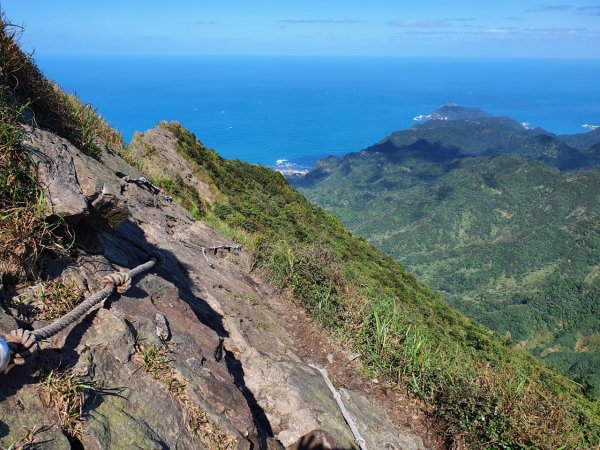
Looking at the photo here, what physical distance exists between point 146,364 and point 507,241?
12667 cm

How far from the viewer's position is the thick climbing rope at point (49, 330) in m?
2.81

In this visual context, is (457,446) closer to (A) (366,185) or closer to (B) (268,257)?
(B) (268,257)

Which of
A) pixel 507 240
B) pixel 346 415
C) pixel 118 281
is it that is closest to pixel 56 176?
pixel 118 281

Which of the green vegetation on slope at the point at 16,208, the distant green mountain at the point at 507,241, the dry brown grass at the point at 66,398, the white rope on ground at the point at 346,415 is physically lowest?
the distant green mountain at the point at 507,241

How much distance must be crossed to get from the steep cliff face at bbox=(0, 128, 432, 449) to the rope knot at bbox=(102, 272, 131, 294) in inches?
4.0

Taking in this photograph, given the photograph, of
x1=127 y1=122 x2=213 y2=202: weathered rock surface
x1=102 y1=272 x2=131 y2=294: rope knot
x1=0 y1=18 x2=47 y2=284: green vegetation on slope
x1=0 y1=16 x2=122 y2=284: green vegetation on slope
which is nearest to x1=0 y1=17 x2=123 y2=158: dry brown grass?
x1=0 y1=16 x2=122 y2=284: green vegetation on slope

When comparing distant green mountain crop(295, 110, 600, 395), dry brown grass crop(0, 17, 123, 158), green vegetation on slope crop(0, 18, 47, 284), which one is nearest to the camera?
green vegetation on slope crop(0, 18, 47, 284)

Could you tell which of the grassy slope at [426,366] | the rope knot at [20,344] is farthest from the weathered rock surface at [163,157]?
the rope knot at [20,344]

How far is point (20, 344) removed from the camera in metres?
2.94

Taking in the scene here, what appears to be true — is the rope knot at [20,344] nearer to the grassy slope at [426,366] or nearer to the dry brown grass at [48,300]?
the dry brown grass at [48,300]

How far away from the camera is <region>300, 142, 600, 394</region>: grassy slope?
78000mm

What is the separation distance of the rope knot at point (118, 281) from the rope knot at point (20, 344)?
1.08m

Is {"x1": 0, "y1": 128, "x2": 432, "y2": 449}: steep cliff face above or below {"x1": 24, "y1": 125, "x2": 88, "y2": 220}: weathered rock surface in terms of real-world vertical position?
below

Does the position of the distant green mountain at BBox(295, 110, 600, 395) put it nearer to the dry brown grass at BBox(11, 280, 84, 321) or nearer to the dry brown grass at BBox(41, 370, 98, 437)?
the dry brown grass at BBox(11, 280, 84, 321)
